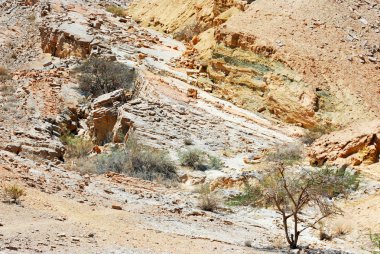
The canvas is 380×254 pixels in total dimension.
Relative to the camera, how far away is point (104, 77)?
19844mm

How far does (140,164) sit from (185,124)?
121 inches

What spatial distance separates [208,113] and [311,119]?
330cm

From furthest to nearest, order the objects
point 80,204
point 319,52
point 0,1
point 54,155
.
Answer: point 0,1 → point 319,52 → point 54,155 → point 80,204

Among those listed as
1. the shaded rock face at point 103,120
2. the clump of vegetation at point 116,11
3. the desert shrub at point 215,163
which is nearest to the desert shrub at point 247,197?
the desert shrub at point 215,163

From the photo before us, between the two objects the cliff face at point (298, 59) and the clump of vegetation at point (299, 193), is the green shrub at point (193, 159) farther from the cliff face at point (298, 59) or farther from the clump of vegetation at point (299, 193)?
the cliff face at point (298, 59)

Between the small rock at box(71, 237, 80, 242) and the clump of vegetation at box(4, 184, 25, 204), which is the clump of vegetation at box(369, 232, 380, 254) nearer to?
the small rock at box(71, 237, 80, 242)

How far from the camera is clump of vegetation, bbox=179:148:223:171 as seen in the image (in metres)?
14.2

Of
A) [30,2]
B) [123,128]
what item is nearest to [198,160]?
[123,128]

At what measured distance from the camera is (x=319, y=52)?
65.1 ft

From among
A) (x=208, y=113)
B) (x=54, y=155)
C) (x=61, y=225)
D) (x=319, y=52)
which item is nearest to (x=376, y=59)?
(x=319, y=52)

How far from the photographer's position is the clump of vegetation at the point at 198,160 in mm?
14234

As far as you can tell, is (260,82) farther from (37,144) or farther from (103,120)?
(37,144)

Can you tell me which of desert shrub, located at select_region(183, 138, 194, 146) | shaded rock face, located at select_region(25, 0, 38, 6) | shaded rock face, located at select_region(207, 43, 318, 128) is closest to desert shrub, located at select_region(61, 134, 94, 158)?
desert shrub, located at select_region(183, 138, 194, 146)

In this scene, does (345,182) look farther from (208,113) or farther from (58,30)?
(58,30)
